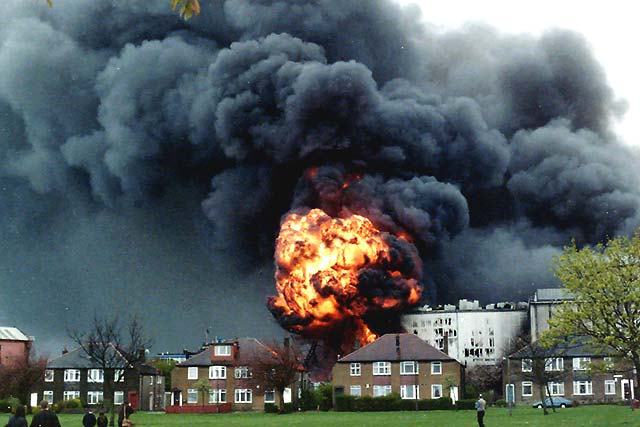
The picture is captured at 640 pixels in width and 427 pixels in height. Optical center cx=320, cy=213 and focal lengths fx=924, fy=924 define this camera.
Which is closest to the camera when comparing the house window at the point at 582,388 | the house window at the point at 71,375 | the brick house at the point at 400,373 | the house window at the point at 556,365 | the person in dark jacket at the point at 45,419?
the person in dark jacket at the point at 45,419

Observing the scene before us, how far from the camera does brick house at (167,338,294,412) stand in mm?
79250

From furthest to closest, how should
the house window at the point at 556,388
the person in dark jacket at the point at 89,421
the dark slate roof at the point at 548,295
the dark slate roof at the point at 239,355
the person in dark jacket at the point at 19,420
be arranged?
1. the dark slate roof at the point at 548,295
2. the dark slate roof at the point at 239,355
3. the house window at the point at 556,388
4. the person in dark jacket at the point at 89,421
5. the person in dark jacket at the point at 19,420

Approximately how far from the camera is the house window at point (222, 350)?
81375 mm

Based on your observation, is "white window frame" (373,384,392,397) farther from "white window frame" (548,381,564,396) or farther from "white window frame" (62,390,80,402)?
"white window frame" (62,390,80,402)

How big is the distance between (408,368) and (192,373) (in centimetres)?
1919

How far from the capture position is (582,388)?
74375mm

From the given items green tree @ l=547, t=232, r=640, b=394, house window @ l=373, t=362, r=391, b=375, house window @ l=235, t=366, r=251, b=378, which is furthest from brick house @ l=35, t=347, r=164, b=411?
green tree @ l=547, t=232, r=640, b=394

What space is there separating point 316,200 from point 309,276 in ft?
28.1

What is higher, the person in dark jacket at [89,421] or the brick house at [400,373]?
the brick house at [400,373]

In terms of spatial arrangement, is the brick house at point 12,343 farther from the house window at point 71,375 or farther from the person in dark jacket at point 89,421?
the person in dark jacket at point 89,421

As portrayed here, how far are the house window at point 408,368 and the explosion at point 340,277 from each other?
20.0 meters

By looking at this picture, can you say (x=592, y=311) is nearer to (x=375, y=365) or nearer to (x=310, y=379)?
(x=375, y=365)

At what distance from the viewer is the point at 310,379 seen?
3703 inches

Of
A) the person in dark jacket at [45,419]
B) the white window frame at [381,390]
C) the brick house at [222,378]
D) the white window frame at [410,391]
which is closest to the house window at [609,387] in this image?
the white window frame at [410,391]
